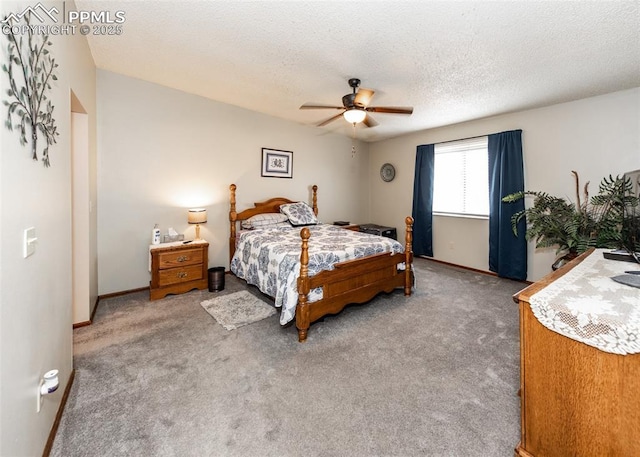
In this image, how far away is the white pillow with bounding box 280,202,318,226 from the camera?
4328 millimetres

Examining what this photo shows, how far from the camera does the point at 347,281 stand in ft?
9.12

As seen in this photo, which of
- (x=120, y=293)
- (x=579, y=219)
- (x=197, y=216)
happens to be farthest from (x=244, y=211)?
(x=579, y=219)

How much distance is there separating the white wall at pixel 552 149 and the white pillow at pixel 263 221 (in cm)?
279

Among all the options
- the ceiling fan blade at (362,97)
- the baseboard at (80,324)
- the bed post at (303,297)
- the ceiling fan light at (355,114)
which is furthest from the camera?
the ceiling fan light at (355,114)

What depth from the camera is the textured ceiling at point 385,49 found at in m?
1.92

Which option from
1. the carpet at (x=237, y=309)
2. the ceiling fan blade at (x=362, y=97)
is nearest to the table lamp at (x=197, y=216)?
the carpet at (x=237, y=309)

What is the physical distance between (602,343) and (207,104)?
447cm

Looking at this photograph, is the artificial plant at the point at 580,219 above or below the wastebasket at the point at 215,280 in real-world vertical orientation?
above

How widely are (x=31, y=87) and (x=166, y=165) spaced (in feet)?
8.38

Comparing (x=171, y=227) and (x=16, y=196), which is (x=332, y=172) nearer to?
(x=171, y=227)

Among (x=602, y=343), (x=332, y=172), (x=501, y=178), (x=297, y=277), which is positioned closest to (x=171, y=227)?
(x=297, y=277)

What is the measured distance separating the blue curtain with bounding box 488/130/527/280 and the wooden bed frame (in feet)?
5.85

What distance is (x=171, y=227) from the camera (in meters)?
3.68

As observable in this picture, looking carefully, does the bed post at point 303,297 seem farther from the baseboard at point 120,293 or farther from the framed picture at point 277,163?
the framed picture at point 277,163
